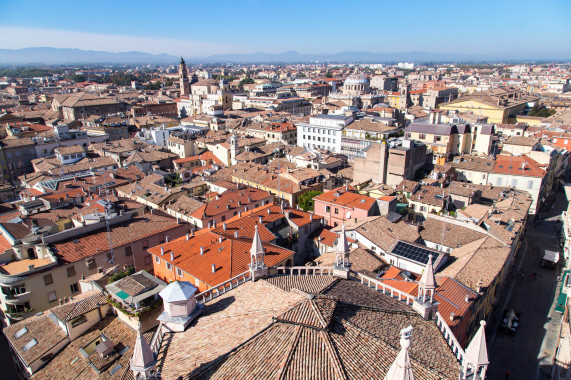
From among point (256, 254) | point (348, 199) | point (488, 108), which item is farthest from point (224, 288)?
point (488, 108)

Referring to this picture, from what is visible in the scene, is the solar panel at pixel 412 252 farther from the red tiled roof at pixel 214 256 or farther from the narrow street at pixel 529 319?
the red tiled roof at pixel 214 256

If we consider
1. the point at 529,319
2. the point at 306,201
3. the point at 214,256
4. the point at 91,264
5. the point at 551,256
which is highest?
the point at 214,256

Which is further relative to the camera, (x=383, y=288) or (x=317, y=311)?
(x=383, y=288)

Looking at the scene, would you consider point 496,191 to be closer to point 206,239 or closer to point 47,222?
point 206,239

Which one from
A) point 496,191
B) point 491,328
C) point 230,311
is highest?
point 230,311

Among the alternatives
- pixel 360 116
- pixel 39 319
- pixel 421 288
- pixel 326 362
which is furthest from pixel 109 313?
pixel 360 116

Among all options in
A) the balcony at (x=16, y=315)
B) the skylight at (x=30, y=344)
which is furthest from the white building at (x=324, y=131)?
the skylight at (x=30, y=344)

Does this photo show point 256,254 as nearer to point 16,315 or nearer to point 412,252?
point 412,252

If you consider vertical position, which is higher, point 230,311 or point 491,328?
point 230,311
